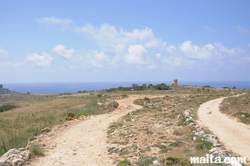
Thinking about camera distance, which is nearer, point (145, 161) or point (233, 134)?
point (145, 161)

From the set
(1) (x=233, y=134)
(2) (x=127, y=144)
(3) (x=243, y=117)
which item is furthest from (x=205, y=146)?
(3) (x=243, y=117)

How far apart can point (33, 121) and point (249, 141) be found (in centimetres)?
2319

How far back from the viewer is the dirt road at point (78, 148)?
12.0 metres

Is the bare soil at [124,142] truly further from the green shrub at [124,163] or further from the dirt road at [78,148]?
the green shrub at [124,163]

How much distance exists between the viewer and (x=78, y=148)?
14.7m

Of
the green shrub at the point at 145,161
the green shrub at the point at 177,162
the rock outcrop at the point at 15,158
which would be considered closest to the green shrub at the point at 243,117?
the green shrub at the point at 177,162

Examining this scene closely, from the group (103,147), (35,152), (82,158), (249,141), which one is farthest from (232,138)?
(35,152)

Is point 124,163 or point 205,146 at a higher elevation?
point 205,146

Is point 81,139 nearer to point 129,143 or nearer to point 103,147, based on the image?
point 103,147

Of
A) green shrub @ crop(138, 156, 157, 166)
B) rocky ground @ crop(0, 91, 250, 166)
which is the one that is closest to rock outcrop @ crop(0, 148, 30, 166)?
rocky ground @ crop(0, 91, 250, 166)

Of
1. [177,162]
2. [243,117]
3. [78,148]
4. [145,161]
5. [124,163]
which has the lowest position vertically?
[78,148]

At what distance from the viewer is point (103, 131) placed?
769 inches

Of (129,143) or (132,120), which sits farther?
(132,120)

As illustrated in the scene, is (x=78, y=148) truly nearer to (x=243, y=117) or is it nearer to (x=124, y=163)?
(x=124, y=163)
